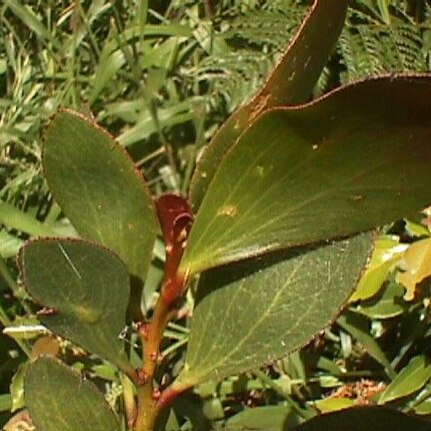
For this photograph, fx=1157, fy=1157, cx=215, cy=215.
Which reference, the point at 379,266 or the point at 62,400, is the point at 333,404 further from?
the point at 62,400

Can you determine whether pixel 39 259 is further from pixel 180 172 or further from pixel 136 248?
pixel 180 172

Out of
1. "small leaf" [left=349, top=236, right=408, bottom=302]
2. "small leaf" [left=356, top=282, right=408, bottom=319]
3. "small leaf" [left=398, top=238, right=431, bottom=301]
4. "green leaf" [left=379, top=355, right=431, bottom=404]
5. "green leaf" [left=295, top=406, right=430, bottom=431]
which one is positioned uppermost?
"green leaf" [left=295, top=406, right=430, bottom=431]

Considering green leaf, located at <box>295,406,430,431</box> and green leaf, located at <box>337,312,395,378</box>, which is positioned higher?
green leaf, located at <box>295,406,430,431</box>

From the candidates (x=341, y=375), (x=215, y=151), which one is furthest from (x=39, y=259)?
(x=341, y=375)

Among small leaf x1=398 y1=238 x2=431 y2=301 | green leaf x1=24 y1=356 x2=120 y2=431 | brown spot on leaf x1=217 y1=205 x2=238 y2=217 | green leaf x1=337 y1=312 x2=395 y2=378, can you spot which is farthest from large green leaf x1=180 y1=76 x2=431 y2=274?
green leaf x1=337 y1=312 x2=395 y2=378

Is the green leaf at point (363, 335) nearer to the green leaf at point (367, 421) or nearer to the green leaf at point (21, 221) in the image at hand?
the green leaf at point (21, 221)

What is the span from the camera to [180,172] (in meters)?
1.95

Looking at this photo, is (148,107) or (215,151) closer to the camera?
(215,151)

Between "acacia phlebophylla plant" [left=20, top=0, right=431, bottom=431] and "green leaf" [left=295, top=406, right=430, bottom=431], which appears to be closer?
"acacia phlebophylla plant" [left=20, top=0, right=431, bottom=431]

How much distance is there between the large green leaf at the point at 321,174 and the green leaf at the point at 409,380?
0.64 meters

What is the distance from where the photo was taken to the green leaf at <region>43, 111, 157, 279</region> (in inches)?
40.3

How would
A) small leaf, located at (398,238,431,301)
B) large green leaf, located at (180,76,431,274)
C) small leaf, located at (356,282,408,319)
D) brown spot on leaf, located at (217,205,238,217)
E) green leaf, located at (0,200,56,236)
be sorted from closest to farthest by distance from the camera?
1. large green leaf, located at (180,76,431,274)
2. brown spot on leaf, located at (217,205,238,217)
3. small leaf, located at (398,238,431,301)
4. small leaf, located at (356,282,408,319)
5. green leaf, located at (0,200,56,236)

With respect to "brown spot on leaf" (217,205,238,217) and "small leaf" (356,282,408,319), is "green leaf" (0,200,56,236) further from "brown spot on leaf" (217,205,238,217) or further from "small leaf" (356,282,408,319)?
"brown spot on leaf" (217,205,238,217)

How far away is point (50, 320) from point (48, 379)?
0.20ft
